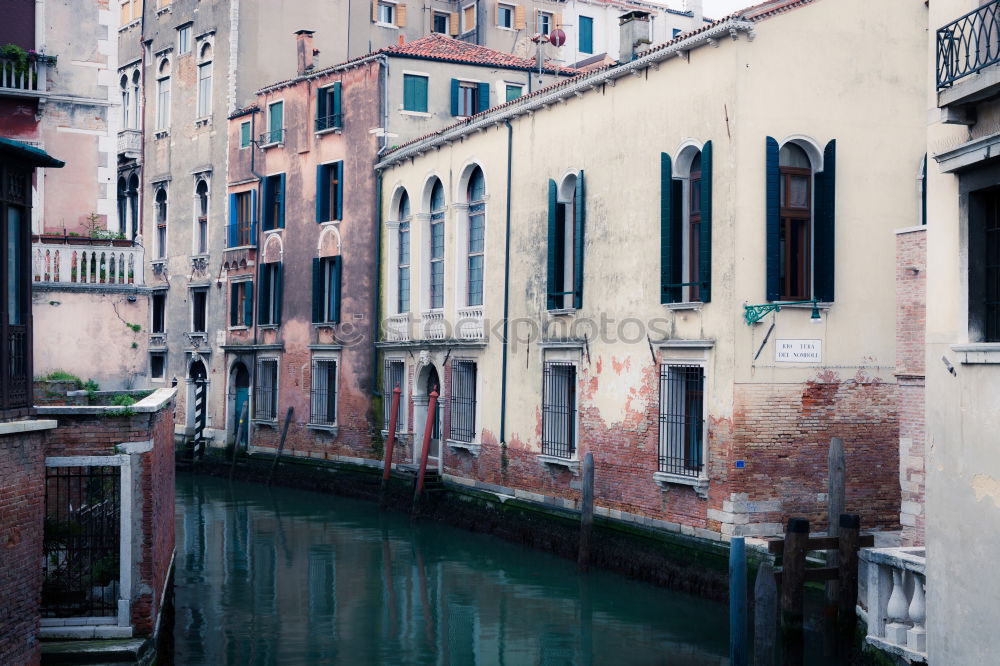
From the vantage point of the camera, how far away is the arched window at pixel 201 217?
30.5m

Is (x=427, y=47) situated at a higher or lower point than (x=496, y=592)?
higher

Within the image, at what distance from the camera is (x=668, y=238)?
49.8 feet

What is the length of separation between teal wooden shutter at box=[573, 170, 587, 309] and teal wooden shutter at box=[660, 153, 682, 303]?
80.9 inches

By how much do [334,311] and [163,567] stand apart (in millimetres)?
13633

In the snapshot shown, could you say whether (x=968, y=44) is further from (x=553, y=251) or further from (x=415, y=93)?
(x=415, y=93)

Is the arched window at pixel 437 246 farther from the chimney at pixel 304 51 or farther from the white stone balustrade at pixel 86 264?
the white stone balustrade at pixel 86 264

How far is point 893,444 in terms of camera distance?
14.9m

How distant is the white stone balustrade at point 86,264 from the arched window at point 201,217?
1679 centimetres

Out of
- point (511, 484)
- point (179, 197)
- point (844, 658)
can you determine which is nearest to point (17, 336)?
point (844, 658)

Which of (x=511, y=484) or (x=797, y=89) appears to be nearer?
(x=797, y=89)

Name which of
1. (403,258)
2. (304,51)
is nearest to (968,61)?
(403,258)

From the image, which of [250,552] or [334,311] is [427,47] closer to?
[334,311]

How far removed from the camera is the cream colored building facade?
14.3 metres

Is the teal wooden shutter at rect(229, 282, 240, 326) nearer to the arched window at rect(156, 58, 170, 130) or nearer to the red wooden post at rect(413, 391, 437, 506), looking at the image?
the arched window at rect(156, 58, 170, 130)
